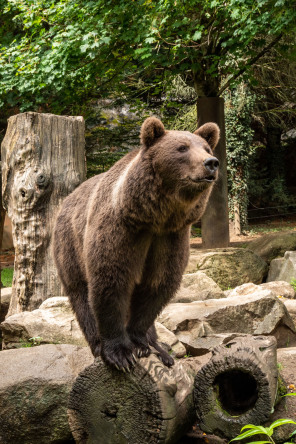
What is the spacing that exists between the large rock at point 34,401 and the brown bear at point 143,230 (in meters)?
0.70

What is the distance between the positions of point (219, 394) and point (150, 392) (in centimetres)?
62

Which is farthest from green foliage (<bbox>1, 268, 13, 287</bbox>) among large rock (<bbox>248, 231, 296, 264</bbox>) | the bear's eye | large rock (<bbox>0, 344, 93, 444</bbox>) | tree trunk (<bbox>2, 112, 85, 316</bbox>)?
the bear's eye

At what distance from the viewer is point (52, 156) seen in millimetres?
5926

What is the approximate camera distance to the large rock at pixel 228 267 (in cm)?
951

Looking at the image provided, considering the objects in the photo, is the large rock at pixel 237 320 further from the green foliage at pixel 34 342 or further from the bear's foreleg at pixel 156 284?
the bear's foreleg at pixel 156 284

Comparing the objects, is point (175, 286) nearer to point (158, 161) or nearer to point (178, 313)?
point (158, 161)

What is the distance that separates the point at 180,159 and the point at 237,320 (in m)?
3.05

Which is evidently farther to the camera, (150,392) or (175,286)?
(175,286)

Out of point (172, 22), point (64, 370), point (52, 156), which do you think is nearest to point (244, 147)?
point (172, 22)

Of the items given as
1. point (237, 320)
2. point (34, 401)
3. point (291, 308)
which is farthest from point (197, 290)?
point (34, 401)

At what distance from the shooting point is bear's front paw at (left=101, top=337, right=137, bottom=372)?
3213 millimetres

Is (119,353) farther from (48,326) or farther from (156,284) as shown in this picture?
(48,326)

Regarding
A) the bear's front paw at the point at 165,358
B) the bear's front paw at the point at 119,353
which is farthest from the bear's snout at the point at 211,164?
the bear's front paw at the point at 165,358

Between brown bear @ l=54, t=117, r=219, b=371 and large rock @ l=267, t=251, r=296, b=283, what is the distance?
5.90 metres
